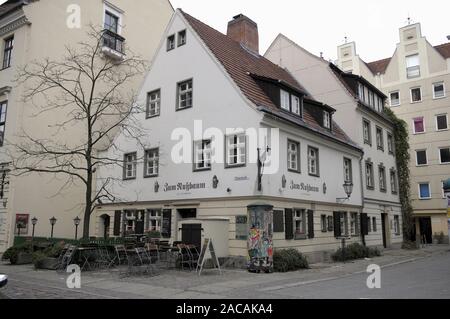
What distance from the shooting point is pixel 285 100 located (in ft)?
67.9

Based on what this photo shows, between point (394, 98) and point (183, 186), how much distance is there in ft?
95.7

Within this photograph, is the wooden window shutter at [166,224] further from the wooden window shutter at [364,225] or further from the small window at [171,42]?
the wooden window shutter at [364,225]

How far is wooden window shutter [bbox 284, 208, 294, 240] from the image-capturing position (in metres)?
18.1

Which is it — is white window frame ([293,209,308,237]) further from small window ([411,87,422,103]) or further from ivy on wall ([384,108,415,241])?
small window ([411,87,422,103])

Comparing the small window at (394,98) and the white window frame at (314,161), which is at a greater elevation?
the small window at (394,98)

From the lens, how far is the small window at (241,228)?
664 inches

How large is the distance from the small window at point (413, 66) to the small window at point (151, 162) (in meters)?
28.7

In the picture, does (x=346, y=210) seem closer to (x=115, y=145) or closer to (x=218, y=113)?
(x=218, y=113)

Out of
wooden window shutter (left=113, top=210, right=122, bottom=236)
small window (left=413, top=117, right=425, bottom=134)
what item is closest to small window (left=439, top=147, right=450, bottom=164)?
small window (left=413, top=117, right=425, bottom=134)

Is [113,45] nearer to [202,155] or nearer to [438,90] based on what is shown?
[202,155]

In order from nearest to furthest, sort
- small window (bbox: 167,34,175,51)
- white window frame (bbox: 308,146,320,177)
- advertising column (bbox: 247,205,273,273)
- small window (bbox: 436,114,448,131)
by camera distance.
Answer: advertising column (bbox: 247,205,273,273)
white window frame (bbox: 308,146,320,177)
small window (bbox: 167,34,175,51)
small window (bbox: 436,114,448,131)

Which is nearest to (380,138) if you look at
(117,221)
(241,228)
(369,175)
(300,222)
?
(369,175)

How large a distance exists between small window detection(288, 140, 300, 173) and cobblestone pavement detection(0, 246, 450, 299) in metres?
4.69

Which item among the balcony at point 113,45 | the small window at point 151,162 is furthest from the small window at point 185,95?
the balcony at point 113,45
